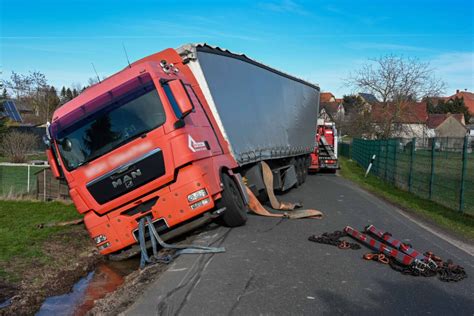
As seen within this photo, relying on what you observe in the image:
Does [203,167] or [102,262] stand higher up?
[203,167]

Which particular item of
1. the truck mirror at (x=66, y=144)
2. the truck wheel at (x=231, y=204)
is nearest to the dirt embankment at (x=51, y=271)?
the truck mirror at (x=66, y=144)

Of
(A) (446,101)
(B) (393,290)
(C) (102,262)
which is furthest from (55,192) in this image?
(A) (446,101)

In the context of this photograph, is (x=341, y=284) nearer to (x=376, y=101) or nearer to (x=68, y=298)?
(x=68, y=298)

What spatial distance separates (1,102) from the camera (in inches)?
886

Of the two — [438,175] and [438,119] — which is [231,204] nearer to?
[438,175]

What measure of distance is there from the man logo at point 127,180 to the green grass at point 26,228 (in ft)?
6.51

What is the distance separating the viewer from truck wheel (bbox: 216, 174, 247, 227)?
8.67 meters

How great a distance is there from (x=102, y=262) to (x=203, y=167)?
2583mm

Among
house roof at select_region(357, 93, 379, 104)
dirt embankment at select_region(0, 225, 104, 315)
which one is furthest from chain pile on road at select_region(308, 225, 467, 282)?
house roof at select_region(357, 93, 379, 104)

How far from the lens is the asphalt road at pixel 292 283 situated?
5.05 meters

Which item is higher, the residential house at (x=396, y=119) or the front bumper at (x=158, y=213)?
the residential house at (x=396, y=119)

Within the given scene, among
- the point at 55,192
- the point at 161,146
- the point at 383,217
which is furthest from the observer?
the point at 55,192

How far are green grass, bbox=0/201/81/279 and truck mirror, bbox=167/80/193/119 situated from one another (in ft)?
11.5

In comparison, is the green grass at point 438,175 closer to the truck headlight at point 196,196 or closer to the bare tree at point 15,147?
the truck headlight at point 196,196
